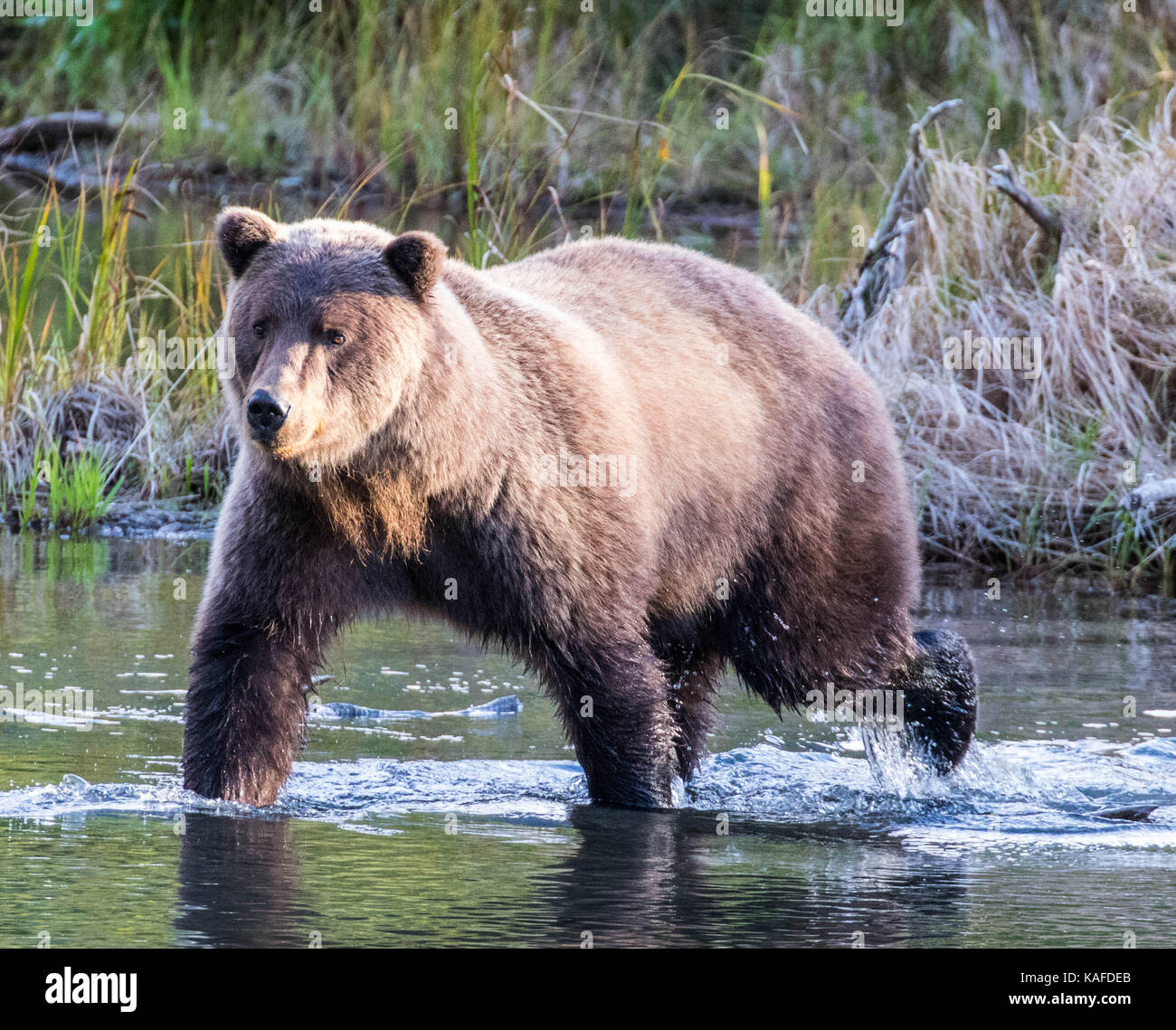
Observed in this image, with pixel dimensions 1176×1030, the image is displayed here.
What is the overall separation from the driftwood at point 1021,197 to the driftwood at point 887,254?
54 centimetres

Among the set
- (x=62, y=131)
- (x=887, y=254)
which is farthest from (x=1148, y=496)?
(x=62, y=131)

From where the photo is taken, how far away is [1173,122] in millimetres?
13117

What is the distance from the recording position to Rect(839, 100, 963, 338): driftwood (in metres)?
11.9

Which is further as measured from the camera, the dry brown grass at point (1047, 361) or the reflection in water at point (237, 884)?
the dry brown grass at point (1047, 361)

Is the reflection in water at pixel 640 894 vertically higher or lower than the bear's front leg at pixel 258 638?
lower

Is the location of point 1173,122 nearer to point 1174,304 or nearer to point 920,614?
point 1174,304

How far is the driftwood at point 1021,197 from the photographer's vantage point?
11273 millimetres

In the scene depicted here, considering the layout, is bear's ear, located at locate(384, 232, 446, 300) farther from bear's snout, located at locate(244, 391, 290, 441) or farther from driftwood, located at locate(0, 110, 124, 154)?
driftwood, located at locate(0, 110, 124, 154)

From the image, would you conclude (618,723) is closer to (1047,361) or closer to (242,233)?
(242,233)

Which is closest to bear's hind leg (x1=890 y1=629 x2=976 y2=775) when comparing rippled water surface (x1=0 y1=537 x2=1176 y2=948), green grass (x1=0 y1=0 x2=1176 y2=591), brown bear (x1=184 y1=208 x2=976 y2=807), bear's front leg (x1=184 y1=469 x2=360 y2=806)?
brown bear (x1=184 y1=208 x2=976 y2=807)

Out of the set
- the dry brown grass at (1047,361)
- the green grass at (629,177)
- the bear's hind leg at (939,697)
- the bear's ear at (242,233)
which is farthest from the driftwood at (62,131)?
the bear's ear at (242,233)

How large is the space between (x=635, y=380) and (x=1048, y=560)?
4753 millimetres

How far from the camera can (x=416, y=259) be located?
224 inches

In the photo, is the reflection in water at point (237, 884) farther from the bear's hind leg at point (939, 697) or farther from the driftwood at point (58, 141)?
the driftwood at point (58, 141)
